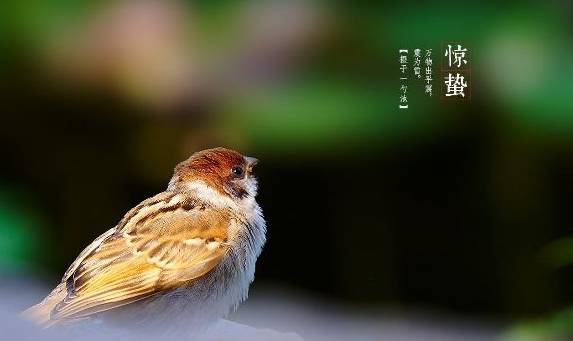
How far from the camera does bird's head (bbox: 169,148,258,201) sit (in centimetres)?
278

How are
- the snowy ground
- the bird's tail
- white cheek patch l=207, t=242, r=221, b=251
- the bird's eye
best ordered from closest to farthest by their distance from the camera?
the bird's tail
white cheek patch l=207, t=242, r=221, b=251
the bird's eye
the snowy ground

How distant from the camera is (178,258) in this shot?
8.72ft

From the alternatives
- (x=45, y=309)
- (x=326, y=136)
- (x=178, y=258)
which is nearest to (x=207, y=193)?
(x=178, y=258)

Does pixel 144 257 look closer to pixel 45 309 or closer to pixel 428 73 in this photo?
pixel 45 309

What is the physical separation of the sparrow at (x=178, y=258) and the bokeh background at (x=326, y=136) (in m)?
0.87

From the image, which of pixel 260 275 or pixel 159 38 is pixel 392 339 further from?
pixel 159 38

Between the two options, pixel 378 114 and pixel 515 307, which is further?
pixel 515 307

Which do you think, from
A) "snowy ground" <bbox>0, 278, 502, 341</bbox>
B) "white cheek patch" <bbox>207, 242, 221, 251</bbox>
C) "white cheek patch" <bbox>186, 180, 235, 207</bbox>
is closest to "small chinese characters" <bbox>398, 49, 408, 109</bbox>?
"snowy ground" <bbox>0, 278, 502, 341</bbox>

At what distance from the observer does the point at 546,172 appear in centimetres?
403

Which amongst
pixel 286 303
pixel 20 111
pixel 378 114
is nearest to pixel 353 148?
pixel 378 114

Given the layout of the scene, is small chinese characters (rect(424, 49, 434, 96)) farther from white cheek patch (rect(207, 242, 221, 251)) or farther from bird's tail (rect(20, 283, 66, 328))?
bird's tail (rect(20, 283, 66, 328))

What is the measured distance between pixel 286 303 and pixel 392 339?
1.20 ft

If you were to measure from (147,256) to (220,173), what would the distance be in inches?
11.4

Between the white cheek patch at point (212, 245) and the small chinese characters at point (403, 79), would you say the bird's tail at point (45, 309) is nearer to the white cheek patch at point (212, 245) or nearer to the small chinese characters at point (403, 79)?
the white cheek patch at point (212, 245)
